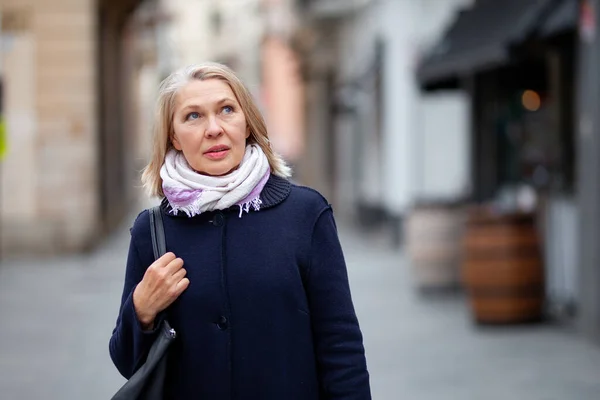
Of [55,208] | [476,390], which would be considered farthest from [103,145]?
[476,390]

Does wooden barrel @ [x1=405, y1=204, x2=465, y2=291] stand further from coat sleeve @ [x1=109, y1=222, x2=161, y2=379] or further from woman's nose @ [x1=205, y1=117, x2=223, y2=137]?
woman's nose @ [x1=205, y1=117, x2=223, y2=137]

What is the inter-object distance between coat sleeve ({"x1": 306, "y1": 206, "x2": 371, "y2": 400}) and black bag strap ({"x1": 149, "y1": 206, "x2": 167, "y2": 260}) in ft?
1.21

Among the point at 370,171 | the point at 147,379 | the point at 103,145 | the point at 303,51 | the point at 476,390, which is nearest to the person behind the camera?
the point at 147,379

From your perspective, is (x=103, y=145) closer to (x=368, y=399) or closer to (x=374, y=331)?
(x=374, y=331)

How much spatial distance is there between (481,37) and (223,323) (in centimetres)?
852

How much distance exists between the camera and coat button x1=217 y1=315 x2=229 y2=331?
2838 millimetres

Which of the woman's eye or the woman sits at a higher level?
the woman's eye

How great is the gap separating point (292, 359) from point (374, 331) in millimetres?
7352

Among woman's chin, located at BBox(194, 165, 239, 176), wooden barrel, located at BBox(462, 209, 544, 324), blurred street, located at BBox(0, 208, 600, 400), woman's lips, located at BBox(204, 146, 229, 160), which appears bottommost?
blurred street, located at BBox(0, 208, 600, 400)

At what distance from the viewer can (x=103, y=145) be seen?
20.6 m

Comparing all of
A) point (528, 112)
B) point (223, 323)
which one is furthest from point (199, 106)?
point (528, 112)

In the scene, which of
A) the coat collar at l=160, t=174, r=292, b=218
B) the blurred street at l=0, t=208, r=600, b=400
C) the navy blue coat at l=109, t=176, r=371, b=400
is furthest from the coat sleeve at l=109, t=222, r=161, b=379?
the blurred street at l=0, t=208, r=600, b=400

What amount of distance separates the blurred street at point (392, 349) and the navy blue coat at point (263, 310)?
4.43 m

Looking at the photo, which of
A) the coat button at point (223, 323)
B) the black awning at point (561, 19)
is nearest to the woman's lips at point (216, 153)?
the coat button at point (223, 323)
